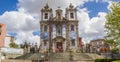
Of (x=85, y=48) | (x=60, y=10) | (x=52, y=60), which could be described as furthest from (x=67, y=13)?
(x=52, y=60)

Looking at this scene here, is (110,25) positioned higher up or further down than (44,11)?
further down

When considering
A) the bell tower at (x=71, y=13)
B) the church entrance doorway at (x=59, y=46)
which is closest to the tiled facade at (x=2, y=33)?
the church entrance doorway at (x=59, y=46)

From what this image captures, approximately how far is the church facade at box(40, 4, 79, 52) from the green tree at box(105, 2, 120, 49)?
82.6ft

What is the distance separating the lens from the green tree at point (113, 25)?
34.5m

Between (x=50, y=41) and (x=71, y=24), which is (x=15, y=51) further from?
(x=71, y=24)

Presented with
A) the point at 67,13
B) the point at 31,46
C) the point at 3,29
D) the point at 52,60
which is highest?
the point at 67,13

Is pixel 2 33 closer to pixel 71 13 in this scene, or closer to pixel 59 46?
pixel 59 46

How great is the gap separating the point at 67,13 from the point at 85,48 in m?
10.5

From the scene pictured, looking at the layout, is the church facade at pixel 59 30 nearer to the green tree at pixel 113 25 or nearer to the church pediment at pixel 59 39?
the church pediment at pixel 59 39

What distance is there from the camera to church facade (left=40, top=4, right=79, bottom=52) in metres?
60.4

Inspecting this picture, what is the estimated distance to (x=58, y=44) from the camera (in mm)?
60719

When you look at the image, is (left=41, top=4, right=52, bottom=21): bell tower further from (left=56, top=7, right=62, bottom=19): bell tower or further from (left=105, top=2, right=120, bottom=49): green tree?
(left=105, top=2, right=120, bottom=49): green tree

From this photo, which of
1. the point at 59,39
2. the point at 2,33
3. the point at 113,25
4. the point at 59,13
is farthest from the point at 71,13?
the point at 113,25

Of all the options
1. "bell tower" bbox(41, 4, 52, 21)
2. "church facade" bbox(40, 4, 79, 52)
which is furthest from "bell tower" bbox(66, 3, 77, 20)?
"bell tower" bbox(41, 4, 52, 21)
